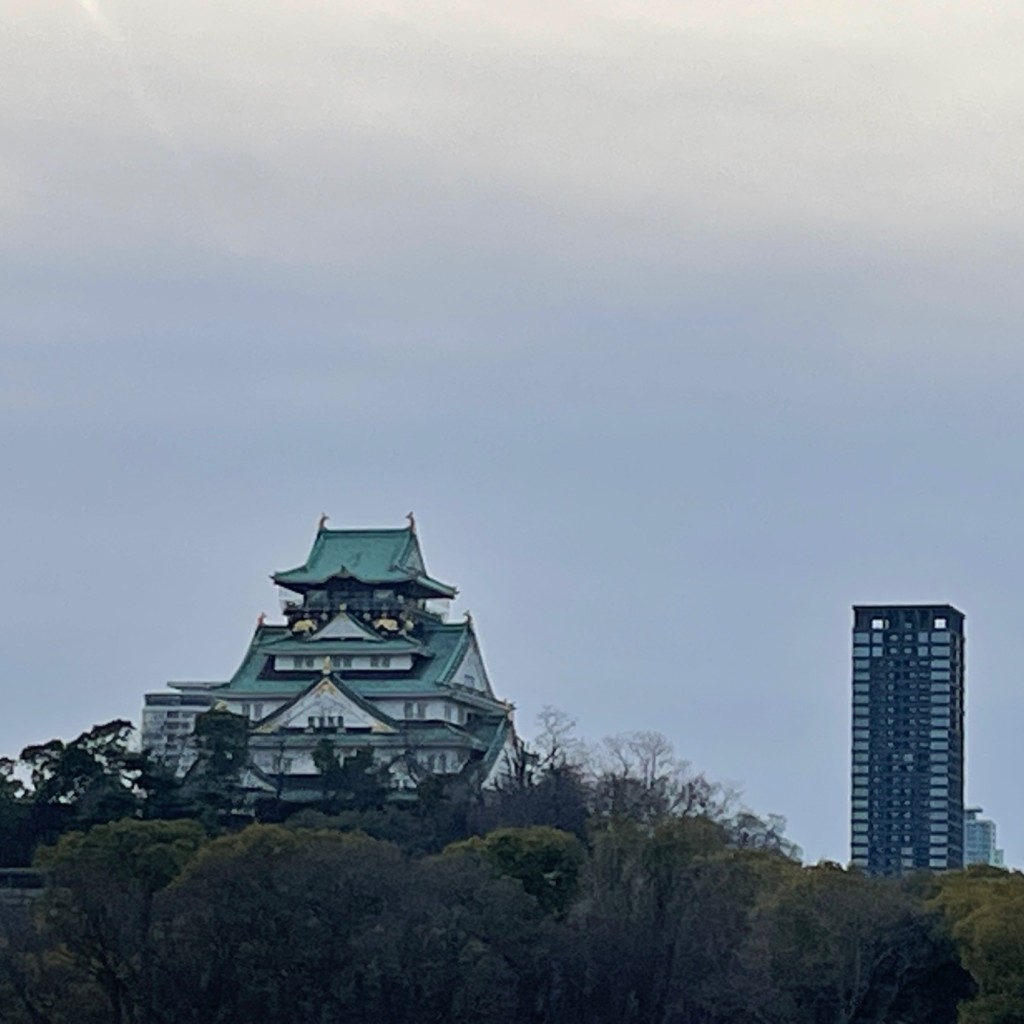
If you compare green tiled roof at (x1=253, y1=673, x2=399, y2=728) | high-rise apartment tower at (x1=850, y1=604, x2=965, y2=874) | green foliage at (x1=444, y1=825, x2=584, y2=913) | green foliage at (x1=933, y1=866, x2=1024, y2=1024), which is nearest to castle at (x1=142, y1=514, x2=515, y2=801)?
green tiled roof at (x1=253, y1=673, x2=399, y2=728)

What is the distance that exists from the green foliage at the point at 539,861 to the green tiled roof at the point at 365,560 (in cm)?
2894

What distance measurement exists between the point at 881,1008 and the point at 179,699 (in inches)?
3249

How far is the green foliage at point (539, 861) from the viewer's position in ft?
198

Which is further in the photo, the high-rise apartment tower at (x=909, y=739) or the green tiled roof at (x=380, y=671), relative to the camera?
the high-rise apartment tower at (x=909, y=739)

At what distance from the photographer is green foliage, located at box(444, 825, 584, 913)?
6028 centimetres

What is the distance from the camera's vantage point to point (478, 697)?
90.1 metres

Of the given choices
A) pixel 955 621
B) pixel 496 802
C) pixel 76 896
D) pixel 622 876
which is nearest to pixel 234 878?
pixel 76 896

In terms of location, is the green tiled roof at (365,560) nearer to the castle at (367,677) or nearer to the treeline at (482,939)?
the castle at (367,677)

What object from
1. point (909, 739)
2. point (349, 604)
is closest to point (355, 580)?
point (349, 604)

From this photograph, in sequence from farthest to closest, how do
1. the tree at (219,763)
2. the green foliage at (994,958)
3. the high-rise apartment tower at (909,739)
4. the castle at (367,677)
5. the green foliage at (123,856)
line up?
the high-rise apartment tower at (909,739) → the castle at (367,677) → the tree at (219,763) → the green foliage at (123,856) → the green foliage at (994,958)

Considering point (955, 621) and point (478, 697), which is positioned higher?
point (955, 621)

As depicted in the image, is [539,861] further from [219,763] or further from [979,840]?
[979,840]

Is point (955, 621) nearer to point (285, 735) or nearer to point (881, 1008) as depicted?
point (285, 735)

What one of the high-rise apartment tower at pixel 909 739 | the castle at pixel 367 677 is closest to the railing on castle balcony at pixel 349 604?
the castle at pixel 367 677
